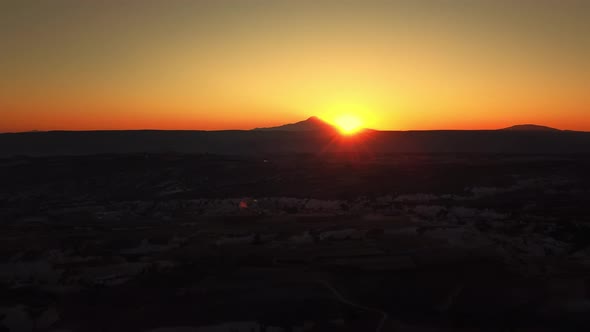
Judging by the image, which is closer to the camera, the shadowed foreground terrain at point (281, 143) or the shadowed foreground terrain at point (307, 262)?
the shadowed foreground terrain at point (307, 262)

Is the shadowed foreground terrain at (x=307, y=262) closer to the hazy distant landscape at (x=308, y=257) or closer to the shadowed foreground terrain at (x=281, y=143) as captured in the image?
the hazy distant landscape at (x=308, y=257)

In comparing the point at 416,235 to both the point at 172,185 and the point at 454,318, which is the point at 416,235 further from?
the point at 172,185

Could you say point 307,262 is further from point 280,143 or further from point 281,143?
point 281,143

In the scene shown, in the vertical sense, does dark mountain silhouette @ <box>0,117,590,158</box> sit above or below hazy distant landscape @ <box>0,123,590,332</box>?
above

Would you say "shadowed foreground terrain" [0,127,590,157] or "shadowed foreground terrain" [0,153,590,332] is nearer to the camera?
"shadowed foreground terrain" [0,153,590,332]

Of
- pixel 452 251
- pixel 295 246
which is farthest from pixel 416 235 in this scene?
pixel 295 246

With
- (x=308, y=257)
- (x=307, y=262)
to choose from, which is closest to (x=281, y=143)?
(x=308, y=257)

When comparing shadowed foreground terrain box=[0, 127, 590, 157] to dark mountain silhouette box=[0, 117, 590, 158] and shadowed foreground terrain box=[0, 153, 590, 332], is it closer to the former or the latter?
dark mountain silhouette box=[0, 117, 590, 158]

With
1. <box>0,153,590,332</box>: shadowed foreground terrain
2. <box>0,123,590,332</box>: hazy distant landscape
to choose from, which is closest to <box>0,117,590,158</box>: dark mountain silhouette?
<box>0,123,590,332</box>: hazy distant landscape

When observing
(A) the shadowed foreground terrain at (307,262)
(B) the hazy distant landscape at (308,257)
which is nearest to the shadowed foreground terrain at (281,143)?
(B) the hazy distant landscape at (308,257)
